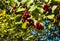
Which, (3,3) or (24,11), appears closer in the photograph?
(24,11)

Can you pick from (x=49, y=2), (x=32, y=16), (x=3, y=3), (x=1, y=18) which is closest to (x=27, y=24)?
(x=32, y=16)

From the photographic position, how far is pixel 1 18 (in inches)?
205

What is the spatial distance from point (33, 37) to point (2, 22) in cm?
80

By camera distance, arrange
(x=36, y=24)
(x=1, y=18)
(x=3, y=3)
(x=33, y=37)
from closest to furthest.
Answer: (x=36, y=24), (x=1, y=18), (x=33, y=37), (x=3, y=3)

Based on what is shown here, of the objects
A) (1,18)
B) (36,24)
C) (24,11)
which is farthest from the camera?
(1,18)

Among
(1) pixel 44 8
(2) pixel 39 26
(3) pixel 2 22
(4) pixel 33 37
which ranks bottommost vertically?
(4) pixel 33 37

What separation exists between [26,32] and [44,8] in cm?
226

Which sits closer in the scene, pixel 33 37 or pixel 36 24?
pixel 36 24

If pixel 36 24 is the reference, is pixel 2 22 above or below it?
below

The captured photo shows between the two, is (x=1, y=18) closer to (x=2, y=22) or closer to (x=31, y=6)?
(x=2, y=22)

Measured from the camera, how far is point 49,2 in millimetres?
3510

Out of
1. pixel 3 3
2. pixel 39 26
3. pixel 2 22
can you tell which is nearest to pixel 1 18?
pixel 2 22

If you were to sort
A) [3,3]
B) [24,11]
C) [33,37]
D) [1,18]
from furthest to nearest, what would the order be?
[3,3] → [33,37] → [1,18] → [24,11]

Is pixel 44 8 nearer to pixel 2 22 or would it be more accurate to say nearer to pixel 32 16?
pixel 32 16
